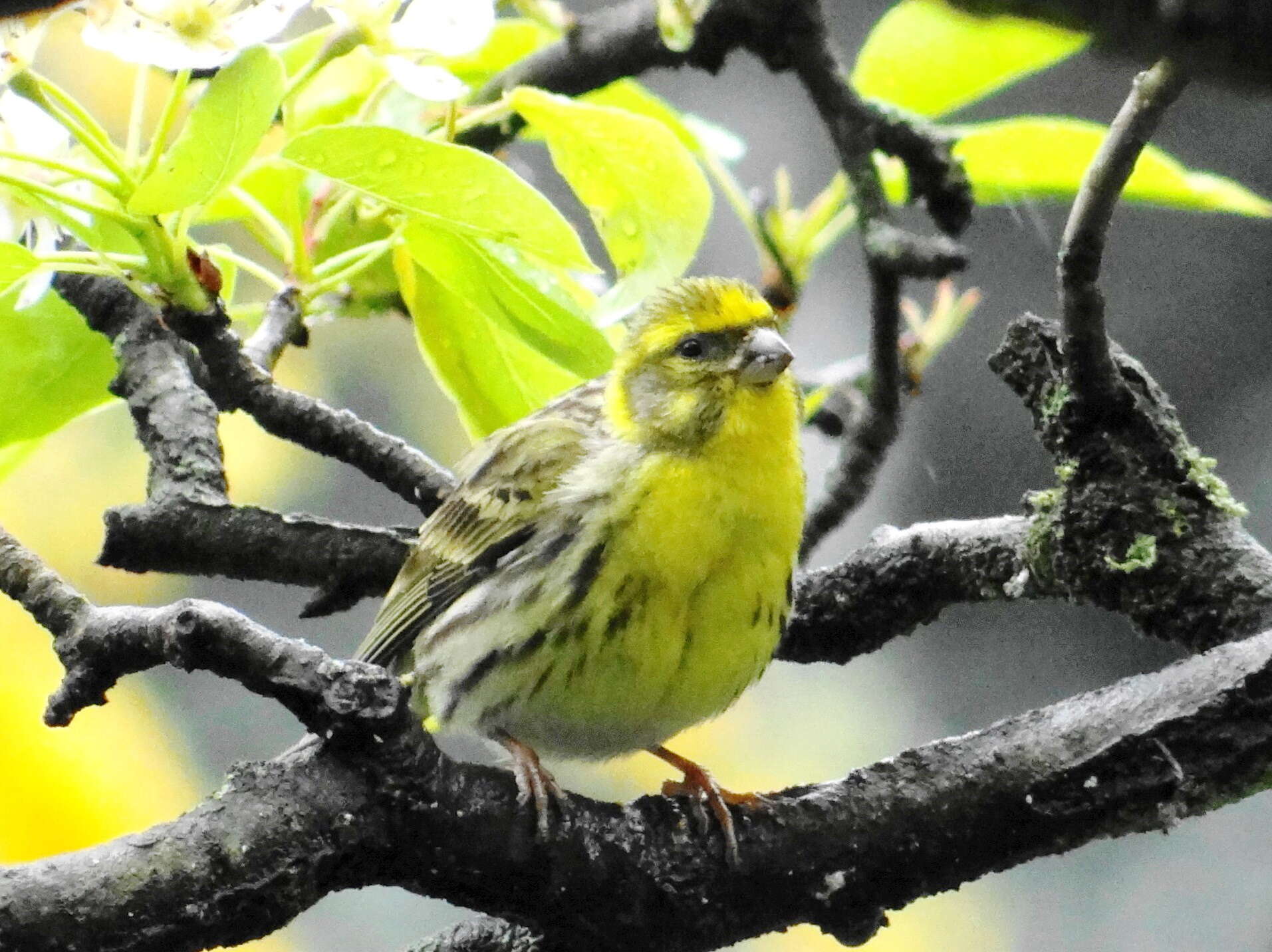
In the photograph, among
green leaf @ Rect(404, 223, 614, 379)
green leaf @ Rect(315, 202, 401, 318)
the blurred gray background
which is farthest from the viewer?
the blurred gray background

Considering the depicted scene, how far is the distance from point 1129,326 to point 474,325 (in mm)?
1839

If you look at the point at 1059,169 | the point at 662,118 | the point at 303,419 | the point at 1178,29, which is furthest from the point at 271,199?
the point at 1178,29

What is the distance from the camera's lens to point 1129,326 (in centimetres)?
280

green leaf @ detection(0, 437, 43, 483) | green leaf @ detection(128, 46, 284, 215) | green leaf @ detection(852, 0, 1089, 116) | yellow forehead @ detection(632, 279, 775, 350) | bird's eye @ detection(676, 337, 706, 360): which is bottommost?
green leaf @ detection(128, 46, 284, 215)

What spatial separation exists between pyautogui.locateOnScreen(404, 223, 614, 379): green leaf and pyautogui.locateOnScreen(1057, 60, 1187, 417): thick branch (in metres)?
0.39

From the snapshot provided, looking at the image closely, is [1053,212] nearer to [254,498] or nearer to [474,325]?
[254,498]

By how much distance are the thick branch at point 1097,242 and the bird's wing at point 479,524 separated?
55cm

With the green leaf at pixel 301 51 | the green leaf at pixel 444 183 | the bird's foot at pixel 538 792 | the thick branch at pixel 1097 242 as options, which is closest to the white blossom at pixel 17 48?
the green leaf at pixel 444 183

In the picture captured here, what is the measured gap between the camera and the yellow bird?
1.41m

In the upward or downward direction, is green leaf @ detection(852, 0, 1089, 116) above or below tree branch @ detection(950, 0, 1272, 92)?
above

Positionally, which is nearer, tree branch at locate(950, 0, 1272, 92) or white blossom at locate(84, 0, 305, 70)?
tree branch at locate(950, 0, 1272, 92)

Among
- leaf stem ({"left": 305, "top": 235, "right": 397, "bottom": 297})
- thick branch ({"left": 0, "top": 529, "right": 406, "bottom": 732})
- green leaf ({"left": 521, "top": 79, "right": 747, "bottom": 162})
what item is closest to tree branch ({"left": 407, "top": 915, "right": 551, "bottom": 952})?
thick branch ({"left": 0, "top": 529, "right": 406, "bottom": 732})

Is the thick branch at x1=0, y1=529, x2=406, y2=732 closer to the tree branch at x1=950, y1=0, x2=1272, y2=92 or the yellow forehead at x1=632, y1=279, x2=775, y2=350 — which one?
the tree branch at x1=950, y1=0, x2=1272, y2=92

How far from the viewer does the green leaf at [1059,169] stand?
1.47m
